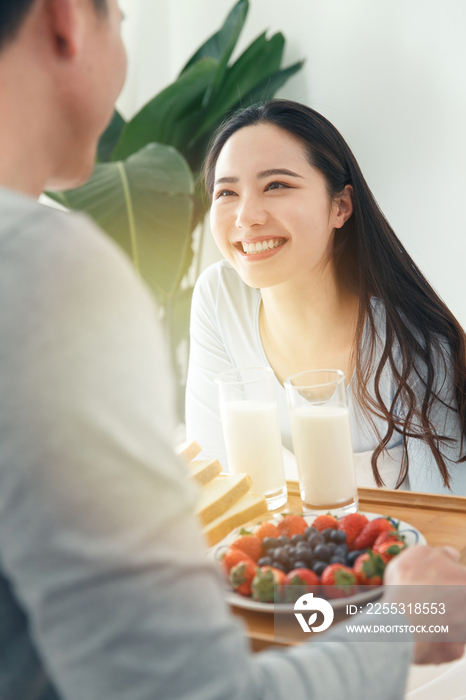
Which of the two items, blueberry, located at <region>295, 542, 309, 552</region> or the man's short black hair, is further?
blueberry, located at <region>295, 542, 309, 552</region>

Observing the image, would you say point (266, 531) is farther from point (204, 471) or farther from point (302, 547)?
point (204, 471)

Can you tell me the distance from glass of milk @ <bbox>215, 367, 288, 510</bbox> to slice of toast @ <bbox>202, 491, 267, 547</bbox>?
55 mm

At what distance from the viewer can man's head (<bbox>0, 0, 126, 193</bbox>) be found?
41 cm

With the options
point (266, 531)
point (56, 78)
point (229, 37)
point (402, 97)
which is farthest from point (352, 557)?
point (229, 37)

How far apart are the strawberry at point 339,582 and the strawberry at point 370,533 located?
0.09 meters

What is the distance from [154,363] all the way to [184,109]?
238 centimetres

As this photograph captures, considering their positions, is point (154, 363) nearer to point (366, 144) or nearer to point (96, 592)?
point (96, 592)

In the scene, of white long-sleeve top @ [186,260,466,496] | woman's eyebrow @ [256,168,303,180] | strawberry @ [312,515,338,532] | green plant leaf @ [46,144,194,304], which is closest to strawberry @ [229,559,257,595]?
strawberry @ [312,515,338,532]

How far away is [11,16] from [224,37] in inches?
95.9

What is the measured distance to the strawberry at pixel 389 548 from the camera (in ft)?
2.24

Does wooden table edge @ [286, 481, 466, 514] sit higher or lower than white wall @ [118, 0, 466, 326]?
lower

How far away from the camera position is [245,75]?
8.30ft

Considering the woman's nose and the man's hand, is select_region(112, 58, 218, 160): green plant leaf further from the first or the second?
the man's hand

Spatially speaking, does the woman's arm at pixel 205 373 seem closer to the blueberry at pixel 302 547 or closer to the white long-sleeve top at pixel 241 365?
the white long-sleeve top at pixel 241 365
